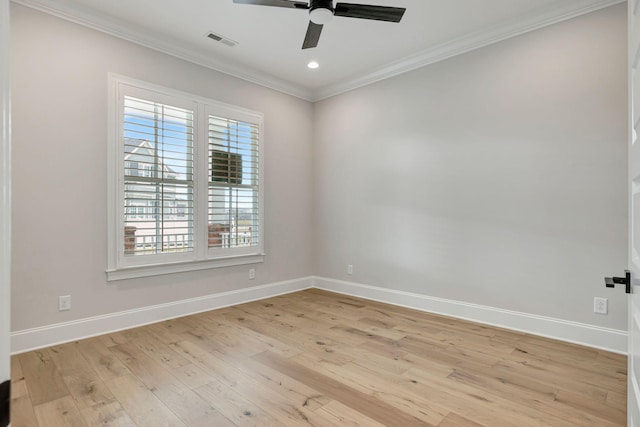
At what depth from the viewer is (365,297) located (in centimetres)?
453

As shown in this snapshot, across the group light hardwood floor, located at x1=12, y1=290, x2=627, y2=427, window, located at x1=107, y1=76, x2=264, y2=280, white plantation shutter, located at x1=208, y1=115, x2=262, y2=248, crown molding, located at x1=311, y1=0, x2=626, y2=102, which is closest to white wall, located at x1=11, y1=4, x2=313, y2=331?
window, located at x1=107, y1=76, x2=264, y2=280

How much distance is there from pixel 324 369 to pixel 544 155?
106 inches

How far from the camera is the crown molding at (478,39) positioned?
297cm

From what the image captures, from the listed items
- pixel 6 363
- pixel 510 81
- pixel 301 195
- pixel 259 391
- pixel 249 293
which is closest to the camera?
pixel 6 363

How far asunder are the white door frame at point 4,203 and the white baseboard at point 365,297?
320 cm

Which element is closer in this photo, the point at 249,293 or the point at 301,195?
the point at 249,293

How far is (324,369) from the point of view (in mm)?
2494

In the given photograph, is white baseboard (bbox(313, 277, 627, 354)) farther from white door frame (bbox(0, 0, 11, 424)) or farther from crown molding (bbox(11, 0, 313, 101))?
white door frame (bbox(0, 0, 11, 424))

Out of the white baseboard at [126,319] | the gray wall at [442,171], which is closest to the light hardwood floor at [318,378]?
the white baseboard at [126,319]

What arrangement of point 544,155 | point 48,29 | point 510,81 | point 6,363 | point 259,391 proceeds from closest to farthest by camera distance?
point 6,363 < point 259,391 < point 48,29 < point 544,155 < point 510,81

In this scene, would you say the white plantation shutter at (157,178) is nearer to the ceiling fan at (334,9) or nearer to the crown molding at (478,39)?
the ceiling fan at (334,9)

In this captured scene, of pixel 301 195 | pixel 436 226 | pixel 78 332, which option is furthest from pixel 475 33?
pixel 78 332

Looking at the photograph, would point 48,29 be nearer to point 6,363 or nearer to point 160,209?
point 160,209

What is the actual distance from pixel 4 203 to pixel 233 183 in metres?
3.88
